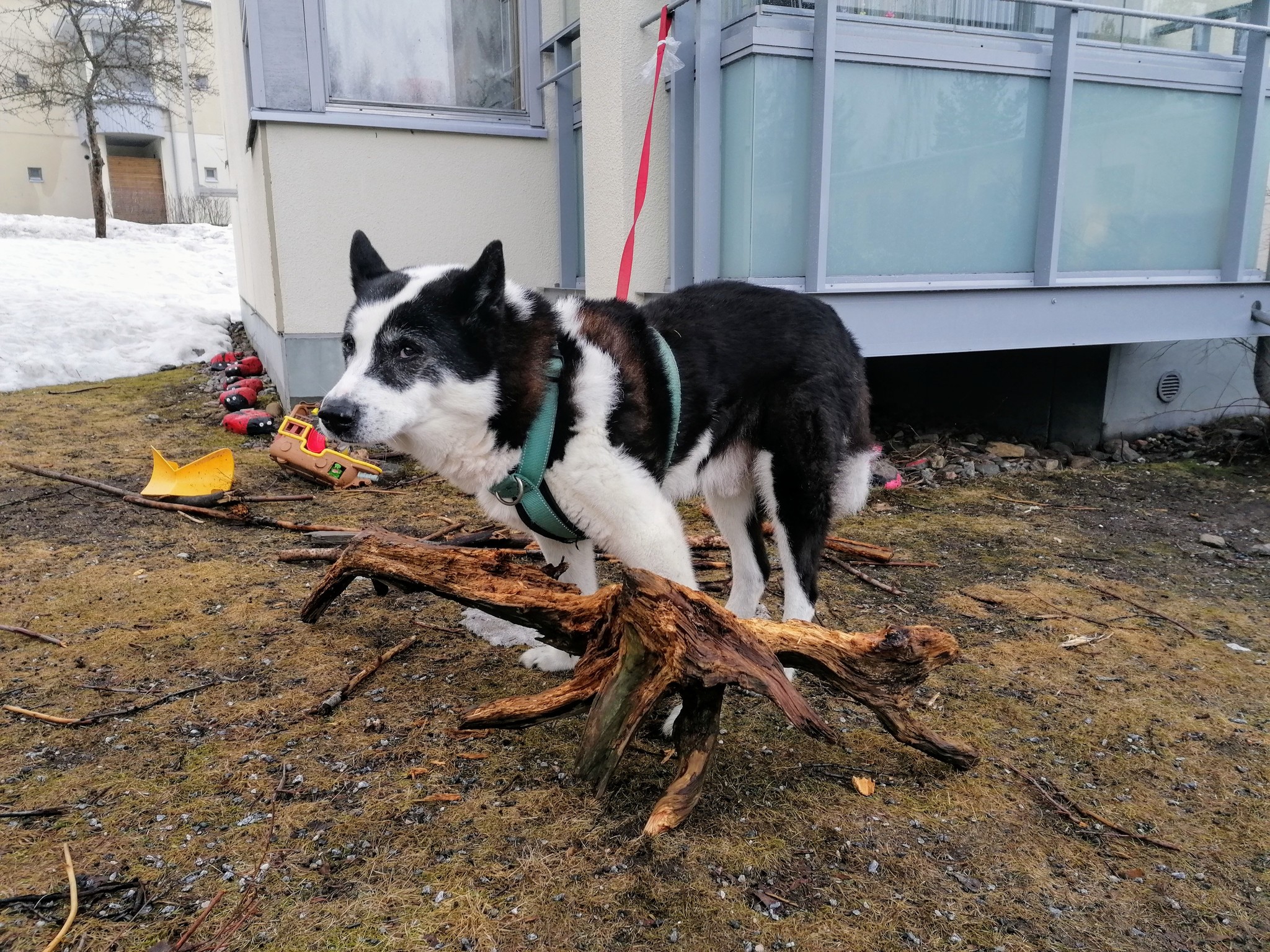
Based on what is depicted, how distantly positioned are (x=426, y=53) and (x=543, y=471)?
17.2 ft

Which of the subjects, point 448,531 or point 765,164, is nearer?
point 448,531

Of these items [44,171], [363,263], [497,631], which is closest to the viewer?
Result: [363,263]

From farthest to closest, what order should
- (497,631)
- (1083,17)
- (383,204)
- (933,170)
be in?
(383,204) → (1083,17) → (933,170) → (497,631)

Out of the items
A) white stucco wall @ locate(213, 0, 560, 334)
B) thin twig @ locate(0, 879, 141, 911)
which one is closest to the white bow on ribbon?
white stucco wall @ locate(213, 0, 560, 334)

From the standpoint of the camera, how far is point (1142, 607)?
3611 millimetres

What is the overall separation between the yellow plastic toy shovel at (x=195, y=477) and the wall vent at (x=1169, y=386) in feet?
20.9

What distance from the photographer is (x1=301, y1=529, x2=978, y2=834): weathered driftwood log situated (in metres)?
2.05

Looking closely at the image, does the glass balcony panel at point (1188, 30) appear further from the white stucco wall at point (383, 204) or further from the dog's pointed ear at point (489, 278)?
the dog's pointed ear at point (489, 278)

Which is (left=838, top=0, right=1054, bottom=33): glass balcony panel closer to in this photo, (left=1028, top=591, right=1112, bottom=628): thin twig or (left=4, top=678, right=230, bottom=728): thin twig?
(left=1028, top=591, right=1112, bottom=628): thin twig

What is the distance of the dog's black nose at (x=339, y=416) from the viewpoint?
2.33 meters

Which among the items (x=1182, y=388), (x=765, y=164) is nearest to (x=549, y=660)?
(x=765, y=164)

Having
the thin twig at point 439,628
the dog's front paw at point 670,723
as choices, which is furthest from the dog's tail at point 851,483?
the thin twig at point 439,628

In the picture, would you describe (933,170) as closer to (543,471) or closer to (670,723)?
(543,471)

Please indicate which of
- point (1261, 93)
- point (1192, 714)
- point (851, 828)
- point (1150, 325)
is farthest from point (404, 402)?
point (1261, 93)
